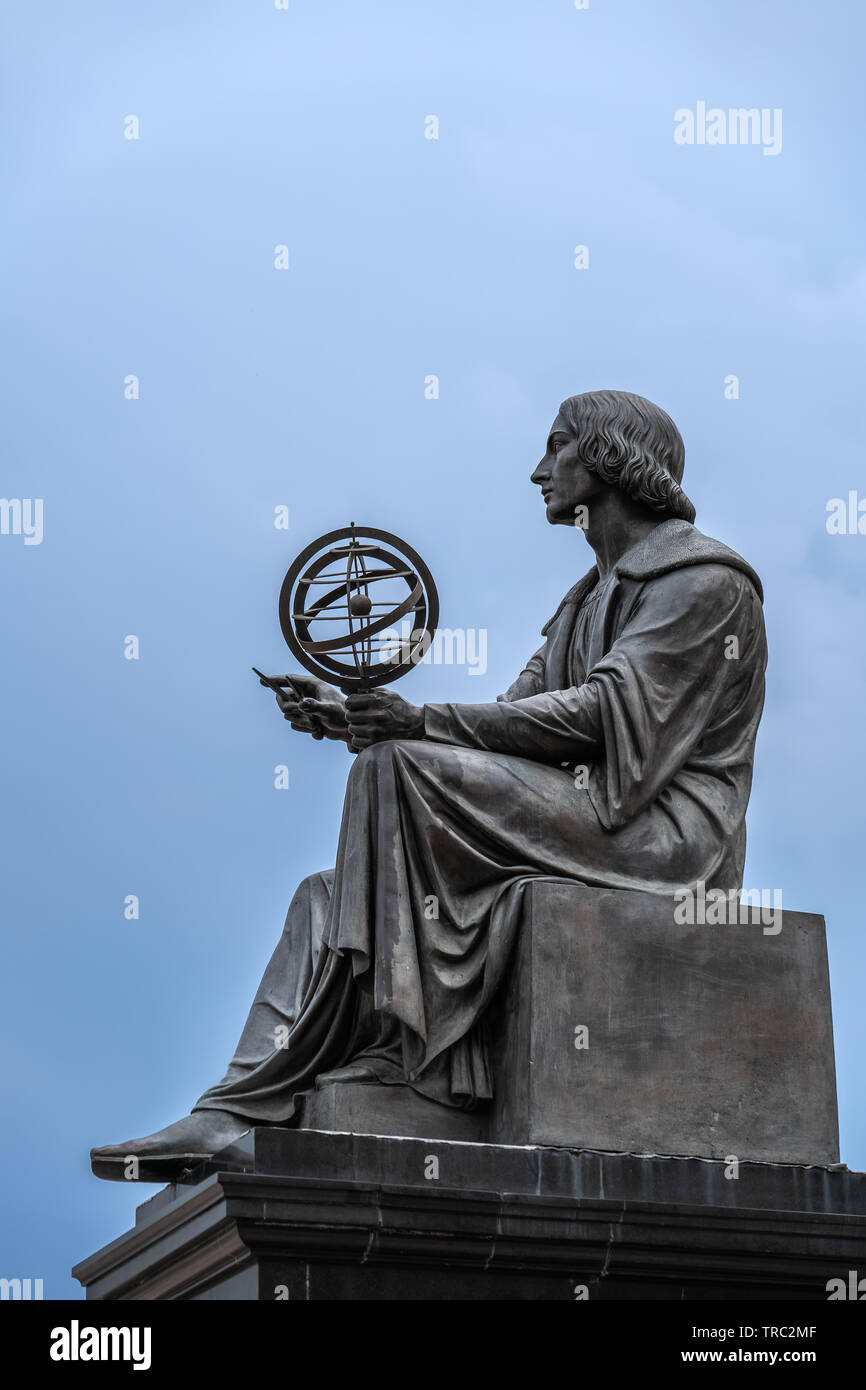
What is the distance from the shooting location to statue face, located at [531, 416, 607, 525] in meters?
10.4

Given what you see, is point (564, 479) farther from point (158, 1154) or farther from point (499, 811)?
point (158, 1154)

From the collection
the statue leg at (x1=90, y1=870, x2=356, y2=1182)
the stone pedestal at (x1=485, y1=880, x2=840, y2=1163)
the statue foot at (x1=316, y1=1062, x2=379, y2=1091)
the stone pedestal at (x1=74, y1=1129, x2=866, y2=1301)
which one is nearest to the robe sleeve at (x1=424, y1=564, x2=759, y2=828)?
the stone pedestal at (x1=485, y1=880, x2=840, y2=1163)

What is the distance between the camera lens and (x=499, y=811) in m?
9.31

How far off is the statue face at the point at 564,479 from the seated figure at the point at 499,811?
1 centimetres

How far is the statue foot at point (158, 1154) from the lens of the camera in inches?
363

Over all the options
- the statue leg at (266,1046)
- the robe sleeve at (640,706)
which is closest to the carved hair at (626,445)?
the robe sleeve at (640,706)

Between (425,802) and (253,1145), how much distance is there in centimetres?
166

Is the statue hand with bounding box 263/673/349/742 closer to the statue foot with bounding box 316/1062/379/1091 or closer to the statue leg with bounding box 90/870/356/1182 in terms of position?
the statue leg with bounding box 90/870/356/1182

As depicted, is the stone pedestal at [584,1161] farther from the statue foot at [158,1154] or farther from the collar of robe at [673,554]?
the collar of robe at [673,554]

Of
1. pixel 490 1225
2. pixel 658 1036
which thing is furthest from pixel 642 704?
pixel 490 1225

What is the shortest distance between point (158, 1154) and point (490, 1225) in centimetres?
157

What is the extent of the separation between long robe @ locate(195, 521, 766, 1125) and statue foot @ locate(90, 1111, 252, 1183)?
0.21 metres

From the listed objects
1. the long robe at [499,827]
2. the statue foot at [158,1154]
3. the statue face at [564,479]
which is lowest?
the statue foot at [158,1154]
